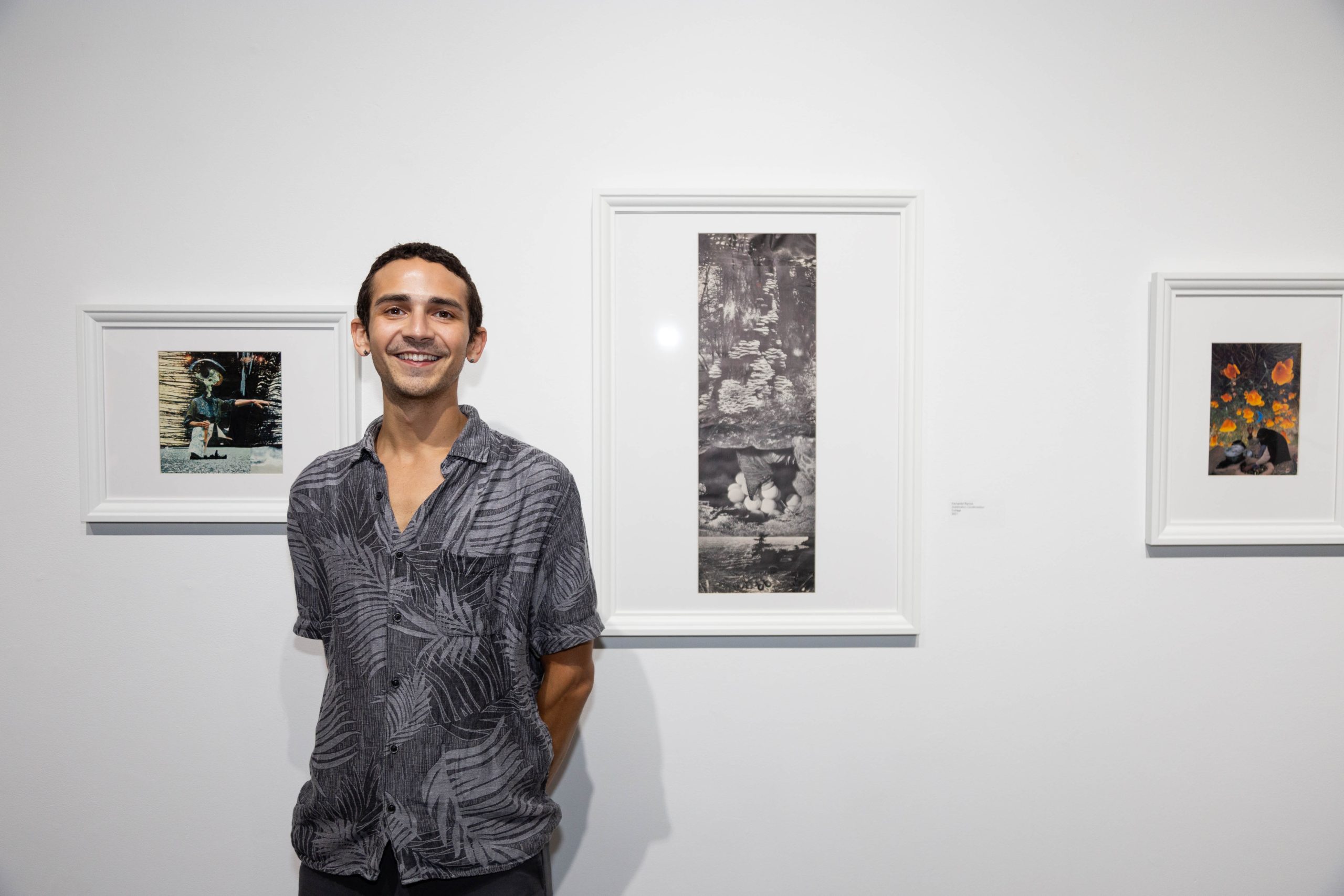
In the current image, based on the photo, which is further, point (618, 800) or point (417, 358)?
point (618, 800)

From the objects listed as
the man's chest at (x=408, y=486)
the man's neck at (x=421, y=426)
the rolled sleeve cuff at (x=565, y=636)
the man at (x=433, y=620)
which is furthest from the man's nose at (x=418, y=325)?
the rolled sleeve cuff at (x=565, y=636)

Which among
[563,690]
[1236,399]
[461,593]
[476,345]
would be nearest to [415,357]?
[476,345]

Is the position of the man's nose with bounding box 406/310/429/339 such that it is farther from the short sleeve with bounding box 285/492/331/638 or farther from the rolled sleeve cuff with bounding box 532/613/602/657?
the rolled sleeve cuff with bounding box 532/613/602/657

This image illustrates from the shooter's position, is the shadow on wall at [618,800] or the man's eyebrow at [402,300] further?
the shadow on wall at [618,800]

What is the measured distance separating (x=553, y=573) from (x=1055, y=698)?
3.72 feet

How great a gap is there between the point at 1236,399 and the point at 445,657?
1.66 metres

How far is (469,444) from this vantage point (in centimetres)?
117

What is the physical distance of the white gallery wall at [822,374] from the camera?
1.48m

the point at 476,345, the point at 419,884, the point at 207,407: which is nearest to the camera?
the point at 419,884

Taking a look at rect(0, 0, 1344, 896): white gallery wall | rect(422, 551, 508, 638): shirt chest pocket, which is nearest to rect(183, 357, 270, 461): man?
rect(0, 0, 1344, 896): white gallery wall

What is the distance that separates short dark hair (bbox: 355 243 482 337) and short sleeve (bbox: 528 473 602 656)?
356mm

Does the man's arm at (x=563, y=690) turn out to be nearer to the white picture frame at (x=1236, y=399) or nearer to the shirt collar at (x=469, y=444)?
the shirt collar at (x=469, y=444)

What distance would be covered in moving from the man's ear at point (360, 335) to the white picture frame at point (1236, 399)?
5.14 feet

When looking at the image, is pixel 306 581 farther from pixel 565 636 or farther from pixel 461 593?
pixel 565 636
